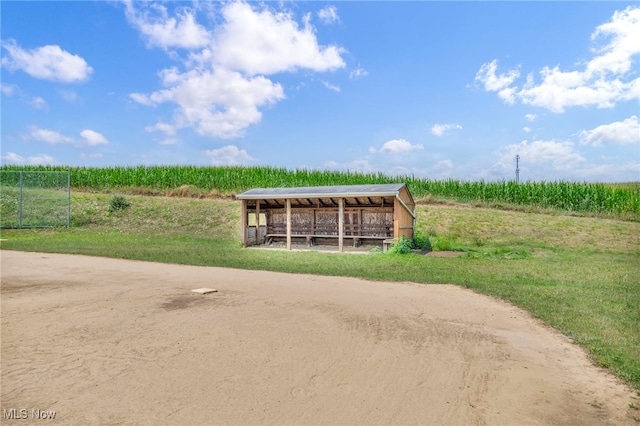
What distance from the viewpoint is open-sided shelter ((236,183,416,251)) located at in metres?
17.7

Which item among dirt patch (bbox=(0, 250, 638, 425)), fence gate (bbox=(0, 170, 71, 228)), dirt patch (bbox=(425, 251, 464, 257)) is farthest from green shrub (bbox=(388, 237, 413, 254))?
fence gate (bbox=(0, 170, 71, 228))

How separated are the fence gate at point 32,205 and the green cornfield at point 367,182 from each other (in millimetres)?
7460

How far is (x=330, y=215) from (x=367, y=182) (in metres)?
14.4

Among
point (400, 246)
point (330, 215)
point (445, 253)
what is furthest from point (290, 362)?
point (330, 215)

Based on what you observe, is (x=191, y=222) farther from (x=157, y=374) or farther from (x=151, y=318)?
(x=157, y=374)

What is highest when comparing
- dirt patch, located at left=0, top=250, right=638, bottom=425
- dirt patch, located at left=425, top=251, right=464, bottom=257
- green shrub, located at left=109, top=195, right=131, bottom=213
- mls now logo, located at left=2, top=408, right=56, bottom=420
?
green shrub, located at left=109, top=195, right=131, bottom=213

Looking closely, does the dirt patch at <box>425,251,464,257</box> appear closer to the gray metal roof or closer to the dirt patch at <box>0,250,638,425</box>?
the gray metal roof

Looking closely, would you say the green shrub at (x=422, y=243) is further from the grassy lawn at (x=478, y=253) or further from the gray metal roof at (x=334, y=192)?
the gray metal roof at (x=334, y=192)

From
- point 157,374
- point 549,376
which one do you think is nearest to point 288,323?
point 157,374

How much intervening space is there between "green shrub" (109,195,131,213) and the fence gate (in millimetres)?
2538

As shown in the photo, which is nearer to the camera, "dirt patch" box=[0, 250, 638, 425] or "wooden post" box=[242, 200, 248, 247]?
"dirt patch" box=[0, 250, 638, 425]

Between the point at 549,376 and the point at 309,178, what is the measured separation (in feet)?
95.3

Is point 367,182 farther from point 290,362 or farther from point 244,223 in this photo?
point 290,362

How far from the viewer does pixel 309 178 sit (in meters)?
33.5
